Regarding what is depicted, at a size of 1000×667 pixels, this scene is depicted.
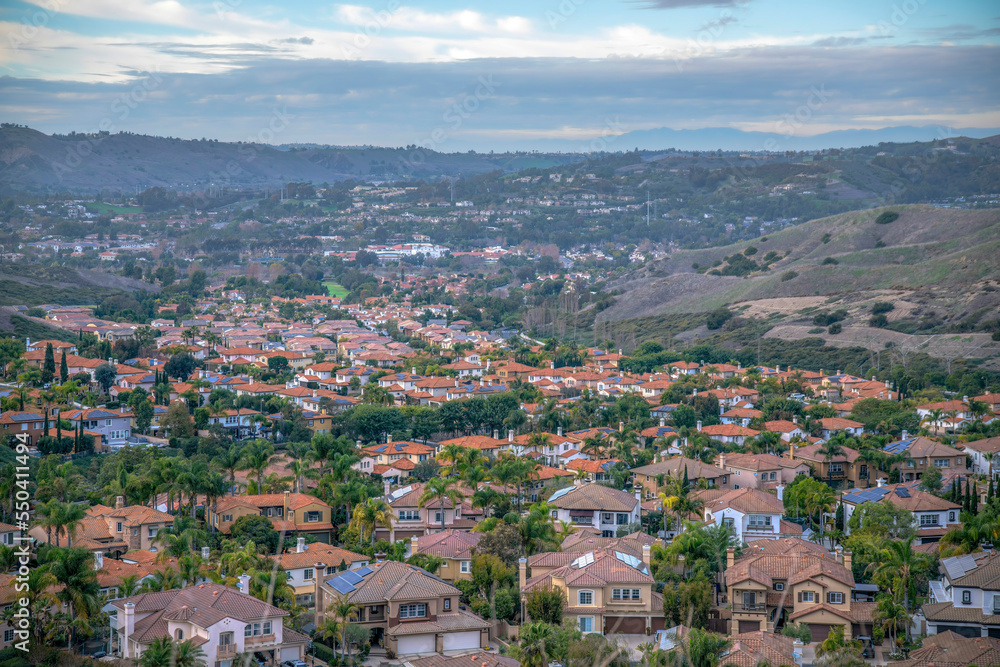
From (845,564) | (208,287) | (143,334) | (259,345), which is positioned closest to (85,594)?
(845,564)

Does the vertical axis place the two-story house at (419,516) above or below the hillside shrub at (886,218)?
below

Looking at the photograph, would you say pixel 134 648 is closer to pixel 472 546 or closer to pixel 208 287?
pixel 472 546

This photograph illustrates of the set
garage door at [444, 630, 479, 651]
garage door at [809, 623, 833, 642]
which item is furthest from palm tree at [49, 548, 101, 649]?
garage door at [809, 623, 833, 642]

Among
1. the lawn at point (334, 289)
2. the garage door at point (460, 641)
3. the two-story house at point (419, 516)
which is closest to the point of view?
the garage door at point (460, 641)

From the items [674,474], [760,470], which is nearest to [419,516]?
[674,474]

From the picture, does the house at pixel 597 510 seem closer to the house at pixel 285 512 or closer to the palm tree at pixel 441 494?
the palm tree at pixel 441 494

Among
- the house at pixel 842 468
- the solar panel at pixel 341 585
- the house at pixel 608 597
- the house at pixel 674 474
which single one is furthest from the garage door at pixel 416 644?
the house at pixel 842 468
